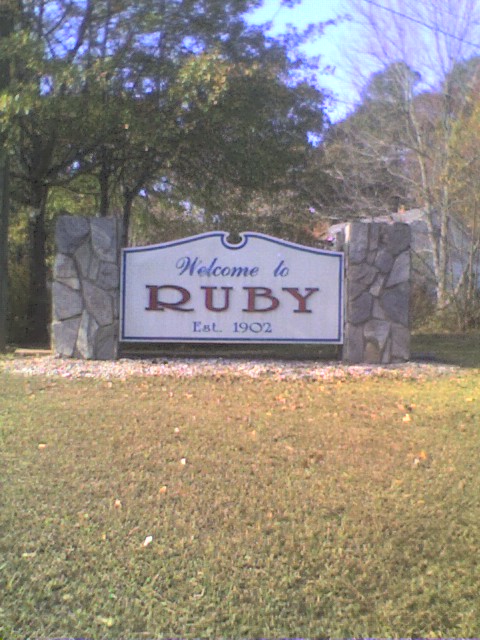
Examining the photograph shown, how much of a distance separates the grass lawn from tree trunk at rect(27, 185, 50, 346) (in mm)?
6162

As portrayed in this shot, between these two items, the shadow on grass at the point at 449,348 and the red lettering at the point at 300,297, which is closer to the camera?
the red lettering at the point at 300,297

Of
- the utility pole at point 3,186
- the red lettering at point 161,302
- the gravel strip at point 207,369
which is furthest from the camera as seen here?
the utility pole at point 3,186

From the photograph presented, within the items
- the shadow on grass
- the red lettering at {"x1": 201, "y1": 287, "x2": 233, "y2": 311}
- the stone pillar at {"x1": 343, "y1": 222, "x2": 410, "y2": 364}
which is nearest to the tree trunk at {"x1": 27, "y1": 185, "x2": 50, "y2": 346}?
the red lettering at {"x1": 201, "y1": 287, "x2": 233, "y2": 311}

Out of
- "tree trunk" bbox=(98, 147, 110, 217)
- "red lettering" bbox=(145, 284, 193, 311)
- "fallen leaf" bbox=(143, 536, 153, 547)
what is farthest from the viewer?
"tree trunk" bbox=(98, 147, 110, 217)

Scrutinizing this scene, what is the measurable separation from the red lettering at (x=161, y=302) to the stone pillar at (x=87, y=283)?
1.63 feet

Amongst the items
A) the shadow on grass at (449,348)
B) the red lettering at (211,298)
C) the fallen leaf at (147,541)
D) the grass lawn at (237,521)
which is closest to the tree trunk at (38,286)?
the red lettering at (211,298)

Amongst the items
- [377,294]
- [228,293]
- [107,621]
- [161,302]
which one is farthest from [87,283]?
[107,621]

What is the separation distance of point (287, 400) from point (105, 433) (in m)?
2.20

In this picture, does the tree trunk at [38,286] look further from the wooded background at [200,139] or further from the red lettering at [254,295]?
the red lettering at [254,295]

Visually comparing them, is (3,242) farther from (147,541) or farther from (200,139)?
(147,541)

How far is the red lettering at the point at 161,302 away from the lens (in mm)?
9523

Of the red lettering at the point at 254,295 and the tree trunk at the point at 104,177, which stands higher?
the tree trunk at the point at 104,177

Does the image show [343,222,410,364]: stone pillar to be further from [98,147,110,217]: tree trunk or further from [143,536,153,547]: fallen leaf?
[143,536,153,547]: fallen leaf

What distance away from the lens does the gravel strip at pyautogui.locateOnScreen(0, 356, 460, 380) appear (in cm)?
855
